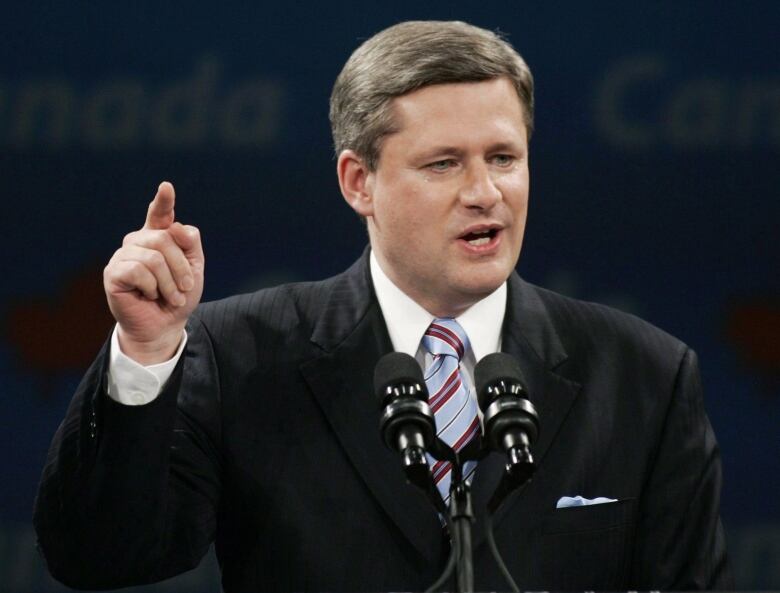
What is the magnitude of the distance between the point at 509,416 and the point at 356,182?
835mm

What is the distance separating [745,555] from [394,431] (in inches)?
78.9

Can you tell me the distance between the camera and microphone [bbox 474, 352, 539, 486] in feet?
4.78

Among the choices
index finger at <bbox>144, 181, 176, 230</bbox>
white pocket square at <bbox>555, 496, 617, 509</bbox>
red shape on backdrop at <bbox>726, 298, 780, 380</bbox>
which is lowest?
white pocket square at <bbox>555, 496, 617, 509</bbox>

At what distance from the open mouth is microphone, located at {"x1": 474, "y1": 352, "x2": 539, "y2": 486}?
53 centimetres

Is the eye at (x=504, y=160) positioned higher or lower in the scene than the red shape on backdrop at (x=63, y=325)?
higher

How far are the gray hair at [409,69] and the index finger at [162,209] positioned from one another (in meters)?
0.49

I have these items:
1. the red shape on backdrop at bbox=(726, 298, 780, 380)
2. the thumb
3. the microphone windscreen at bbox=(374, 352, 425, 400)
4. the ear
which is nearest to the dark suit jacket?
the ear

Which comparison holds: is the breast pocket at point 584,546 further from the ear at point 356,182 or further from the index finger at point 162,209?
the index finger at point 162,209

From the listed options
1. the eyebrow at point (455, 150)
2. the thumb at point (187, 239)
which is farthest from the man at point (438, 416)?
the thumb at point (187, 239)

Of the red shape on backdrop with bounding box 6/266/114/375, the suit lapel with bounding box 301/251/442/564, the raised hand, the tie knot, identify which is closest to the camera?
the raised hand

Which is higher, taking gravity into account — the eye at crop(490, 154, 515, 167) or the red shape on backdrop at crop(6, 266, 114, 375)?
the eye at crop(490, 154, 515, 167)

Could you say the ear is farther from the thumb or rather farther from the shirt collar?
the thumb

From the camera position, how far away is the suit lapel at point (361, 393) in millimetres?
1989

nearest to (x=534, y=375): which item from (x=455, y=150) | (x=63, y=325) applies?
(x=455, y=150)
